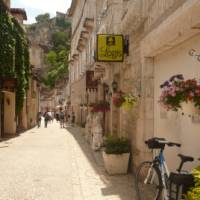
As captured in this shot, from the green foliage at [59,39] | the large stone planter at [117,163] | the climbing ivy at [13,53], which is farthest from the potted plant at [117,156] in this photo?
the green foliage at [59,39]

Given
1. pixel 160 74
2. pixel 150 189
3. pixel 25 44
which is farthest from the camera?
pixel 25 44

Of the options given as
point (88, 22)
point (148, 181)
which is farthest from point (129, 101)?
point (88, 22)

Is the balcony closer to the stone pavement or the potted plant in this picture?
the stone pavement

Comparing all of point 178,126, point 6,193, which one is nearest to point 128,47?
point 178,126

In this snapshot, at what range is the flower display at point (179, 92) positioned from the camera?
528cm

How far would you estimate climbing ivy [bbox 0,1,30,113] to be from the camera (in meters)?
20.6

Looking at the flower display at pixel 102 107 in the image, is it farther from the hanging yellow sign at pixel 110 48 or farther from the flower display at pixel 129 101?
the flower display at pixel 129 101

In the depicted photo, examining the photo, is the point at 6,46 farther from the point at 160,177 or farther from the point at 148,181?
the point at 160,177

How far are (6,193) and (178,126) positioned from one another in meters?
3.30

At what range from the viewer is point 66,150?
16.2 meters

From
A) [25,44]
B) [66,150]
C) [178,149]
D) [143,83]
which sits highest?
[25,44]

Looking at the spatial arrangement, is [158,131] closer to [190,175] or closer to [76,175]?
[76,175]

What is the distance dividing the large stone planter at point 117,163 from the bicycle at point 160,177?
1.93 m

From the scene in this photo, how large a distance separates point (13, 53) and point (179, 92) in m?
16.9
